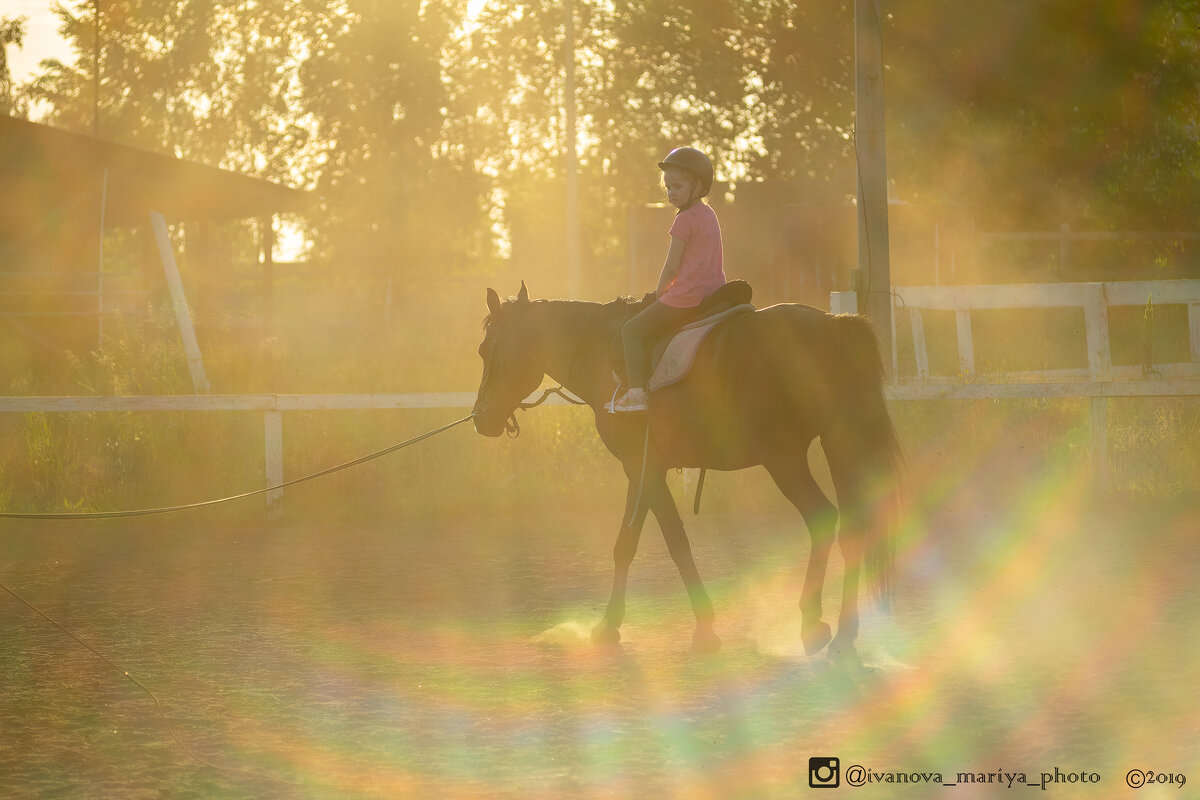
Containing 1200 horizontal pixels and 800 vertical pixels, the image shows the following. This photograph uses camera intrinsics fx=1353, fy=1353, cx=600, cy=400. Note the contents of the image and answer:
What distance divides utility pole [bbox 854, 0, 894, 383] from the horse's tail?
5649 mm

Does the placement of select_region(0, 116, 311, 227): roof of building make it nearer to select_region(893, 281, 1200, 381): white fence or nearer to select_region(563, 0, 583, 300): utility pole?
select_region(563, 0, 583, 300): utility pole

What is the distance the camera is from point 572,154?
34438 mm

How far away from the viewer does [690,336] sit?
290 inches

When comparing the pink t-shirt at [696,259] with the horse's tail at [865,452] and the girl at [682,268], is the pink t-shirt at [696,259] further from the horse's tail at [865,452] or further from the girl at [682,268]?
the horse's tail at [865,452]

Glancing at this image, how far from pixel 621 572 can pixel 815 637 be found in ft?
3.86

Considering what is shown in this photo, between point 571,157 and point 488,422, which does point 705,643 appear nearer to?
point 488,422

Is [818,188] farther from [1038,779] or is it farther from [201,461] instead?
[1038,779]

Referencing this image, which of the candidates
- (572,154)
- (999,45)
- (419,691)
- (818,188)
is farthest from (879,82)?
(818,188)

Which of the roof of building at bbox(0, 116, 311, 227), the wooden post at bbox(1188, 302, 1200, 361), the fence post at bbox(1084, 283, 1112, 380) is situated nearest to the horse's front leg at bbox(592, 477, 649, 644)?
the fence post at bbox(1084, 283, 1112, 380)

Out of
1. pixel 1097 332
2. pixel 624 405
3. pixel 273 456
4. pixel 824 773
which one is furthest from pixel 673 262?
pixel 1097 332

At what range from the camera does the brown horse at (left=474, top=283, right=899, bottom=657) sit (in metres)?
7.03

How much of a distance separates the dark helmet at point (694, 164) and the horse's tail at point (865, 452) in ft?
3.42

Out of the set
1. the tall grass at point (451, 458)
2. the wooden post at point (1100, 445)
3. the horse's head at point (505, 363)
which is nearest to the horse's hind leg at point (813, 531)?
the horse's head at point (505, 363)

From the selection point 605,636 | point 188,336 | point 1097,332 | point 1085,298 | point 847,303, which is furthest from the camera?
point 188,336
